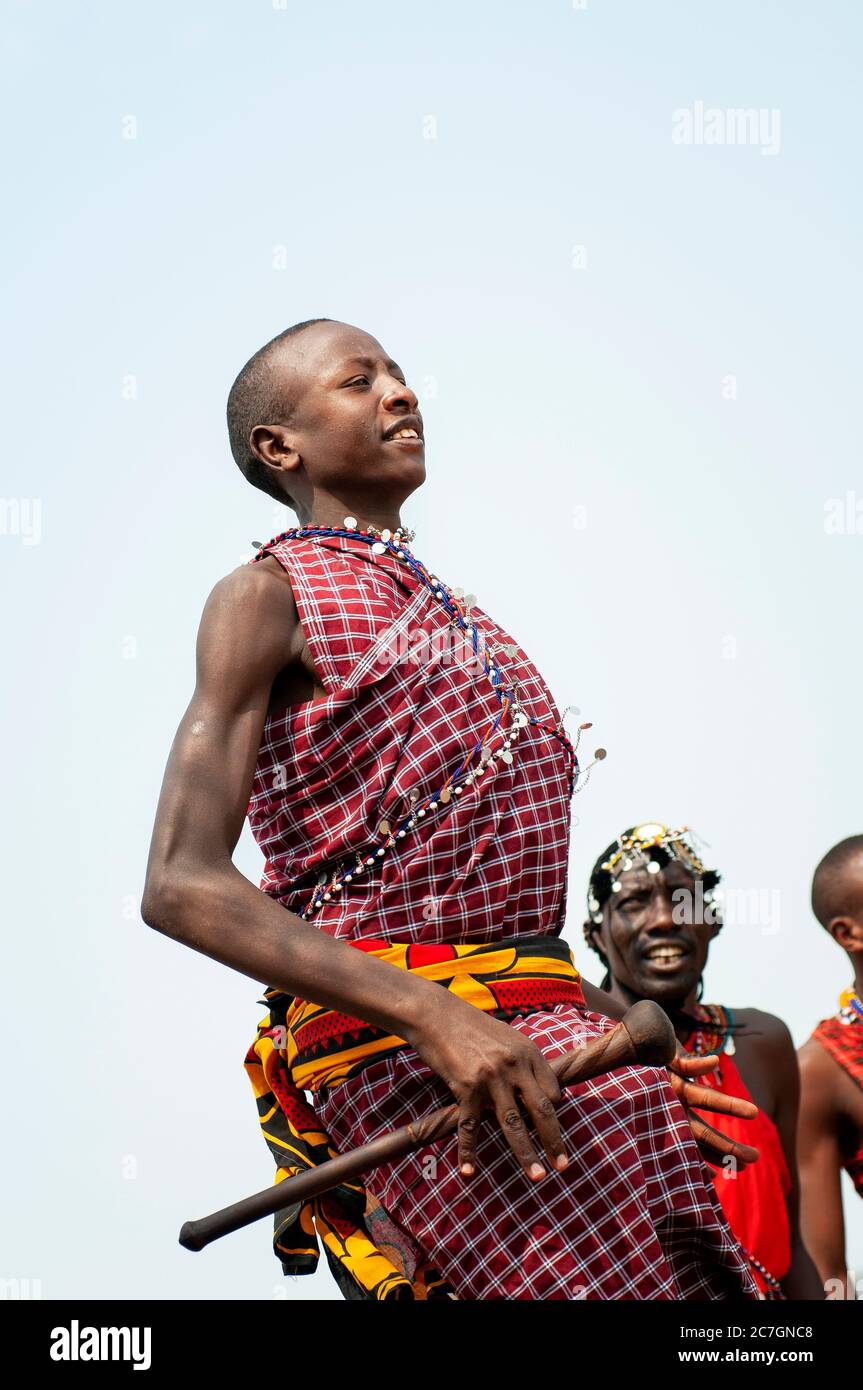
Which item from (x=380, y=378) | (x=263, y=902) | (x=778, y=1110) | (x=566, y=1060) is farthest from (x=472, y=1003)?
(x=778, y=1110)

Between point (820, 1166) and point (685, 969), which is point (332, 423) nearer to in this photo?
point (685, 969)

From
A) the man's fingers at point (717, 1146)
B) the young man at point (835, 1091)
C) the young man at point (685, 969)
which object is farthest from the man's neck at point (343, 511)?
the young man at point (835, 1091)

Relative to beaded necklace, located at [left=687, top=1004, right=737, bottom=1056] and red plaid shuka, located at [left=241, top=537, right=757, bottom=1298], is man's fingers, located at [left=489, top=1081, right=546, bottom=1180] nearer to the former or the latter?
red plaid shuka, located at [left=241, top=537, right=757, bottom=1298]

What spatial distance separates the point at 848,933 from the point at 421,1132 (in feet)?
13.2

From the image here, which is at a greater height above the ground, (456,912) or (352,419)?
(352,419)

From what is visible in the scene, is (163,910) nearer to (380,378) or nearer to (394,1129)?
(394,1129)

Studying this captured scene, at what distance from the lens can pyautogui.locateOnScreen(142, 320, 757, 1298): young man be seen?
2.45 meters

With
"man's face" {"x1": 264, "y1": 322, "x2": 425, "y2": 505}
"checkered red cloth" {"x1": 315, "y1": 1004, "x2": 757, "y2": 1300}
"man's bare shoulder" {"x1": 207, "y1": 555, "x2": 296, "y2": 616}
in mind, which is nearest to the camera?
"checkered red cloth" {"x1": 315, "y1": 1004, "x2": 757, "y2": 1300}

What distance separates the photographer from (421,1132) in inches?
98.1

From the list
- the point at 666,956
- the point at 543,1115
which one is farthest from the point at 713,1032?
the point at 543,1115

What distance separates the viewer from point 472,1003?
263 cm

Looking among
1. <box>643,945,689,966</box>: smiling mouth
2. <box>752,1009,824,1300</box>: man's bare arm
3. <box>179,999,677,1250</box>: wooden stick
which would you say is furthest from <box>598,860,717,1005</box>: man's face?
<box>179,999,677,1250</box>: wooden stick

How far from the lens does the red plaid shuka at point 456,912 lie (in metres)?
2.60

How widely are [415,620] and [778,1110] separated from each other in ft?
11.3
